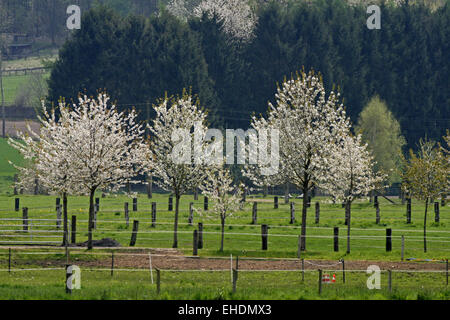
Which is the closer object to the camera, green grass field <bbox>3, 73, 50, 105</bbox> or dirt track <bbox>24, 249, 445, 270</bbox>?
dirt track <bbox>24, 249, 445, 270</bbox>

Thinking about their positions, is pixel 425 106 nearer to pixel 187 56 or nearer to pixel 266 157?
pixel 187 56

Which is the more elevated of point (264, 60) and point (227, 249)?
point (264, 60)

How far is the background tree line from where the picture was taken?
11444 centimetres

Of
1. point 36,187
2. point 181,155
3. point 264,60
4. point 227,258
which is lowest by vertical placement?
point 227,258

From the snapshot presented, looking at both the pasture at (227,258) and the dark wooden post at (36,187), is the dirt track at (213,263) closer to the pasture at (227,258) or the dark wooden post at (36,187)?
the pasture at (227,258)

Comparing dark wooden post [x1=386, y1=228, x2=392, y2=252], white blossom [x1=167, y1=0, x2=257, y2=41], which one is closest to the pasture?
dark wooden post [x1=386, y1=228, x2=392, y2=252]

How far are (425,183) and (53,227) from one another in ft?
72.4

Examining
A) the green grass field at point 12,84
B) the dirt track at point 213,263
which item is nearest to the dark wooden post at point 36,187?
the dirt track at point 213,263

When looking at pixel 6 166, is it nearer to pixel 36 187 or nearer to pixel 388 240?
pixel 36 187

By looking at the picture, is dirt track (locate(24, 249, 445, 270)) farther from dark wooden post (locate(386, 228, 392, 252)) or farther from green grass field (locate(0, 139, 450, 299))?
dark wooden post (locate(386, 228, 392, 252))

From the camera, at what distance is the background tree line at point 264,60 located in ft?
375

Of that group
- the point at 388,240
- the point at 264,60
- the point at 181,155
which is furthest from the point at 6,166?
the point at 388,240

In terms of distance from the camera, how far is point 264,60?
121875 mm
